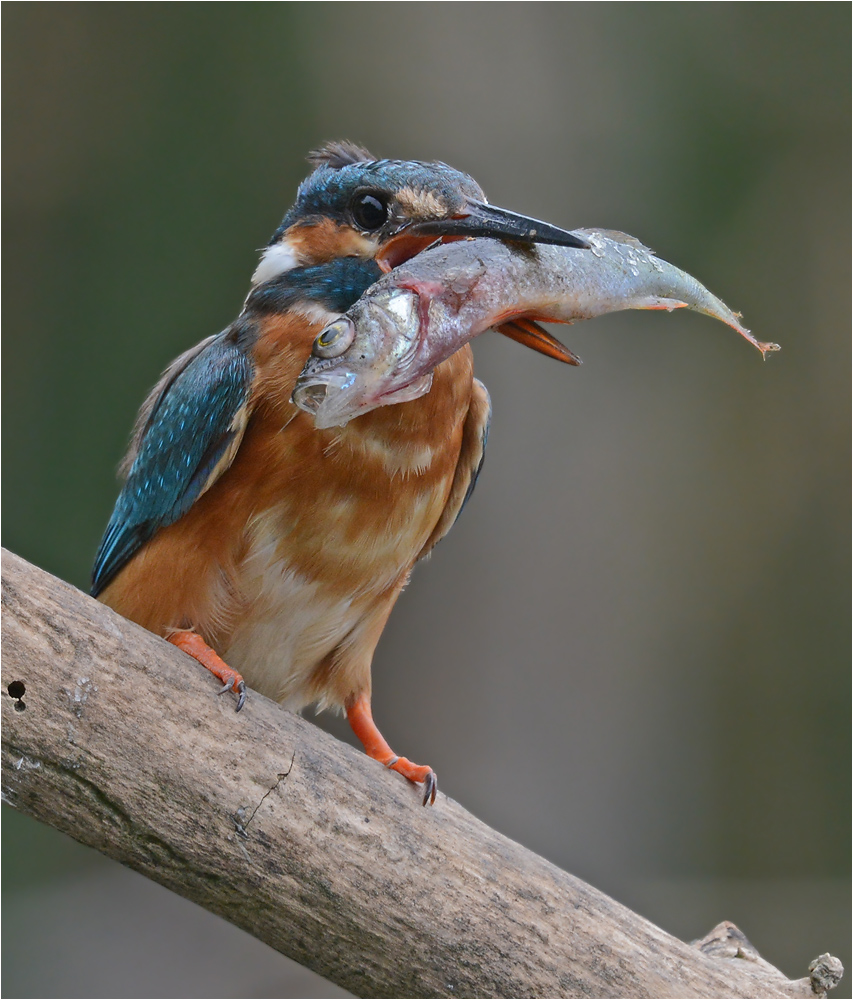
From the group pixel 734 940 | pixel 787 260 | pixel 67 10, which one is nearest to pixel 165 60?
pixel 67 10

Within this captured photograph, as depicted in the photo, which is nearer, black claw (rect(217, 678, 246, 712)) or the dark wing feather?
black claw (rect(217, 678, 246, 712))

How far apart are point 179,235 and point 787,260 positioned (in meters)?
2.84

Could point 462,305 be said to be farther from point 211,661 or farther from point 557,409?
point 557,409

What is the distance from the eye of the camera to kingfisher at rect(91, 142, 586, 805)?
71.0 inches

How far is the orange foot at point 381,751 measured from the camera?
1.83 metres

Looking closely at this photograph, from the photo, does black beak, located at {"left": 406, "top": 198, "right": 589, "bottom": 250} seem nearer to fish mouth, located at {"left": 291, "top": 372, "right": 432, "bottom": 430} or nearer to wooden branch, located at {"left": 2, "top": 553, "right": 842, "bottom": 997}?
fish mouth, located at {"left": 291, "top": 372, "right": 432, "bottom": 430}

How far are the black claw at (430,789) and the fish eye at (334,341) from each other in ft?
2.78

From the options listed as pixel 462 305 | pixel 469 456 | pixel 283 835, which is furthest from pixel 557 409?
pixel 283 835

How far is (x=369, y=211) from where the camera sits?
178 cm

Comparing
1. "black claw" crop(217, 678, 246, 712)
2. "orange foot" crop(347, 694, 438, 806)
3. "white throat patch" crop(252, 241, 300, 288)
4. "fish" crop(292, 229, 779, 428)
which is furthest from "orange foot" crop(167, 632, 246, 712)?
"white throat patch" crop(252, 241, 300, 288)

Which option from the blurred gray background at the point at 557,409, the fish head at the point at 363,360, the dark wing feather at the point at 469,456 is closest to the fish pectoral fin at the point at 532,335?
the fish head at the point at 363,360

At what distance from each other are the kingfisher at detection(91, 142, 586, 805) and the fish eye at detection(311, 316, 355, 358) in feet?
1.34

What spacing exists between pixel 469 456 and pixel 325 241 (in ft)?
1.75

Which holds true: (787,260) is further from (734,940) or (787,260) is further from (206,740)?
(206,740)
